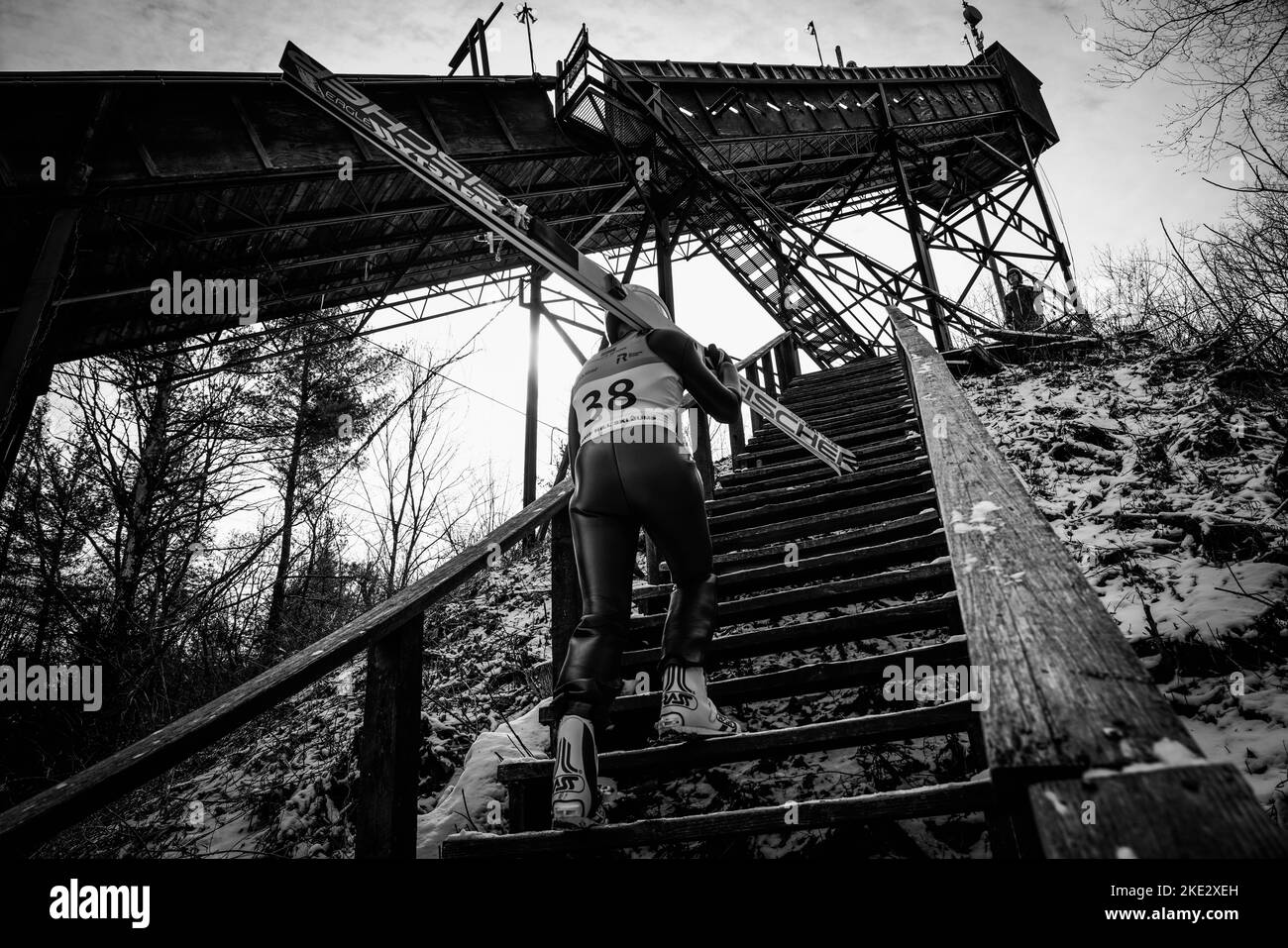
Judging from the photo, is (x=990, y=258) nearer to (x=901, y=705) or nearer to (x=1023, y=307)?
(x=1023, y=307)

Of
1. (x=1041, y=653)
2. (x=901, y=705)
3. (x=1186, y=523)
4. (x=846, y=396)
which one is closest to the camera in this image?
(x=1041, y=653)

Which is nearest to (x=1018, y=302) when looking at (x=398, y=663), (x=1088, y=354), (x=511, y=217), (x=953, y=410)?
(x=1088, y=354)

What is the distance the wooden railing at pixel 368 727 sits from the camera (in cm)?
148

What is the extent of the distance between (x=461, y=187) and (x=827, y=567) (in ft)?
9.76

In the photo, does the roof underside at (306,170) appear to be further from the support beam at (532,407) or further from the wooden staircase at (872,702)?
the wooden staircase at (872,702)

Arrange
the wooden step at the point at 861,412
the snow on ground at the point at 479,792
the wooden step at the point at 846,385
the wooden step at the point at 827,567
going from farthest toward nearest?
the wooden step at the point at 846,385
the wooden step at the point at 861,412
the wooden step at the point at 827,567
the snow on ground at the point at 479,792

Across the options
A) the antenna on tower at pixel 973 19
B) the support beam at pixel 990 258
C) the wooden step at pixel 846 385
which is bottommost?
the wooden step at pixel 846 385

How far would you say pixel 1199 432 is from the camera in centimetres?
486

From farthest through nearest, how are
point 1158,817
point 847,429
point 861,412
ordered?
point 861,412 → point 847,429 → point 1158,817

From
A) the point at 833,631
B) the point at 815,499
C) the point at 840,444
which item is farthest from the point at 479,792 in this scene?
the point at 840,444

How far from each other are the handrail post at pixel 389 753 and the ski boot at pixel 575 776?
48cm

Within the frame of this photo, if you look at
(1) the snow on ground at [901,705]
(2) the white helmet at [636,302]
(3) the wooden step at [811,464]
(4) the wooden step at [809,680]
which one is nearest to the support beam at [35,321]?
(1) the snow on ground at [901,705]

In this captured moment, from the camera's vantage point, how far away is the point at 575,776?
210 centimetres

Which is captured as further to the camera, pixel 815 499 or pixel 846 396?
pixel 846 396
